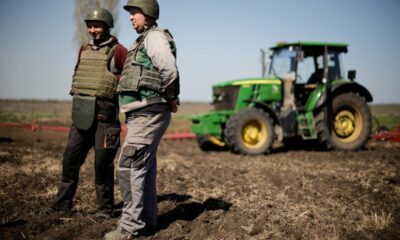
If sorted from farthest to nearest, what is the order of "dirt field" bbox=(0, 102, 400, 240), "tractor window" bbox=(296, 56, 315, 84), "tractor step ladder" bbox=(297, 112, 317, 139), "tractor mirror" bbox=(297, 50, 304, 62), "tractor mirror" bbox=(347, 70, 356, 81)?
"tractor window" bbox=(296, 56, 315, 84), "tractor mirror" bbox=(347, 70, 356, 81), "tractor step ladder" bbox=(297, 112, 317, 139), "tractor mirror" bbox=(297, 50, 304, 62), "dirt field" bbox=(0, 102, 400, 240)

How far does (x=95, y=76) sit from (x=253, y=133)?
17.9 feet

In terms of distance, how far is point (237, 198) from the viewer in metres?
4.36

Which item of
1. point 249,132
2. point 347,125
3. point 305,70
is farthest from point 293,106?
point 347,125

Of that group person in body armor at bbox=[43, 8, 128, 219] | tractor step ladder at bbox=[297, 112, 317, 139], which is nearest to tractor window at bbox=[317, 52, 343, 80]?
tractor step ladder at bbox=[297, 112, 317, 139]

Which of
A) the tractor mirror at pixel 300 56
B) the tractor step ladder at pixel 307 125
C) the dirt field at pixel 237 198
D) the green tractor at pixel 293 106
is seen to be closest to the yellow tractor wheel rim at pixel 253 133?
the green tractor at pixel 293 106

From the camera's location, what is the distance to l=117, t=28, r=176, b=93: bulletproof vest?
285cm

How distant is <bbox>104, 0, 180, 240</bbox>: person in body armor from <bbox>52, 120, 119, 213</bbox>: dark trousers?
52 centimetres

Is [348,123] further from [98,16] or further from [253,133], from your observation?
[98,16]

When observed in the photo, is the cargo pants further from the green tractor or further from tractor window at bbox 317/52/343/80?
tractor window at bbox 317/52/343/80

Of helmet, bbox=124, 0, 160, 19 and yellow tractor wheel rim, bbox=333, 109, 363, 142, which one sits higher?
helmet, bbox=124, 0, 160, 19

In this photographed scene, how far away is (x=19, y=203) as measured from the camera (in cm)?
383

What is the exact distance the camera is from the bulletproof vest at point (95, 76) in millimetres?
3299

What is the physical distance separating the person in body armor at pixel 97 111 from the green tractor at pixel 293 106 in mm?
4749

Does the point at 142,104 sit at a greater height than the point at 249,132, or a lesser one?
greater
